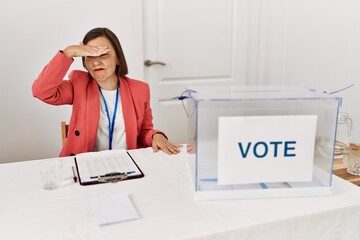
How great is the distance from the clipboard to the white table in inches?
1.3

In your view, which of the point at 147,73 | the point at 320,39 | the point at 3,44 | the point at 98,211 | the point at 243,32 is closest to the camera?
the point at 98,211

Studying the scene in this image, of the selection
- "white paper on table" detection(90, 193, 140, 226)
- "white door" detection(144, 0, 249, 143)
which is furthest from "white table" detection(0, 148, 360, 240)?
"white door" detection(144, 0, 249, 143)

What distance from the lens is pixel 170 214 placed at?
0.93 meters

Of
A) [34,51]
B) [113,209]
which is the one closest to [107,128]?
[113,209]

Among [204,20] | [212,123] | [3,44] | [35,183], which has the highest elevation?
[204,20]

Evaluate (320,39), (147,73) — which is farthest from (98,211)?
(320,39)

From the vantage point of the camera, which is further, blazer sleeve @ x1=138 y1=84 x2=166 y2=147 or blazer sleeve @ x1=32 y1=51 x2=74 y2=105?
blazer sleeve @ x1=138 y1=84 x2=166 y2=147

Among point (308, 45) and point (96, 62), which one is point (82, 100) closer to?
point (96, 62)

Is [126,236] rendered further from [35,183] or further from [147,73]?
[147,73]

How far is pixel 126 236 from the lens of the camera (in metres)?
0.83

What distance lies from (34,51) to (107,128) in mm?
1060

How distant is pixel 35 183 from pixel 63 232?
34 centimetres

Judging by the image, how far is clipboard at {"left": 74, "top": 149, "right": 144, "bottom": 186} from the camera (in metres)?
1.15

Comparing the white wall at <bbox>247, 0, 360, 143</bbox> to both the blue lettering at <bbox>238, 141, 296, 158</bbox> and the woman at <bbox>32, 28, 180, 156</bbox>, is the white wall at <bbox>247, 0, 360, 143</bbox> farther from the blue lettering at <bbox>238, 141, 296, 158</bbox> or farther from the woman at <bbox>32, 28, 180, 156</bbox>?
the blue lettering at <bbox>238, 141, 296, 158</bbox>
